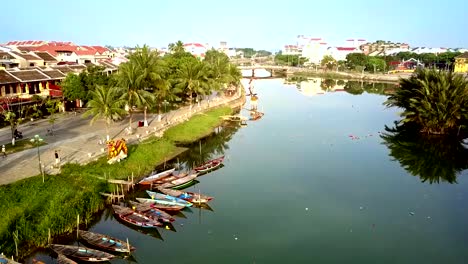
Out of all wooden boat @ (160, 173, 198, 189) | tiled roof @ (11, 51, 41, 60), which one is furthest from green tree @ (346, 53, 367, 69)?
wooden boat @ (160, 173, 198, 189)

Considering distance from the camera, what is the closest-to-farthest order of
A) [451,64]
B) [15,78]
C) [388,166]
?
[388,166], [15,78], [451,64]

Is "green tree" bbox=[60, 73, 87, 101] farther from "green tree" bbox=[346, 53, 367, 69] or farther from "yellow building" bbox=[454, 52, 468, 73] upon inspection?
"green tree" bbox=[346, 53, 367, 69]

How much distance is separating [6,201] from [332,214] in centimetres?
2014

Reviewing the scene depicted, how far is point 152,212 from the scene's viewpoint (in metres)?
25.8

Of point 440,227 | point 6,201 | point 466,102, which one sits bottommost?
point 440,227

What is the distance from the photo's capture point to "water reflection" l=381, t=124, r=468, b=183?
37562mm

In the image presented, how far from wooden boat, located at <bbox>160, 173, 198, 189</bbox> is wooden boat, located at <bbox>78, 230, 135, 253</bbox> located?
8.31 metres

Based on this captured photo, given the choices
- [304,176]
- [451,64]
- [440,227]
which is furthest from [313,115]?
[451,64]

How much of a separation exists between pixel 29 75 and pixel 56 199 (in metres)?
28.6

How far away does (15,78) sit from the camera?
4525 cm

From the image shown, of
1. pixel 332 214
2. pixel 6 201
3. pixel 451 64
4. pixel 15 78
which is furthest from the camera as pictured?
pixel 451 64

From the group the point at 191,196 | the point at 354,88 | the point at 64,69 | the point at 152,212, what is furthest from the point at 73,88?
the point at 354,88

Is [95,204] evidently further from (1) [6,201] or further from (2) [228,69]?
(2) [228,69]

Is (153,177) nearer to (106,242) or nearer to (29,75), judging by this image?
(106,242)
